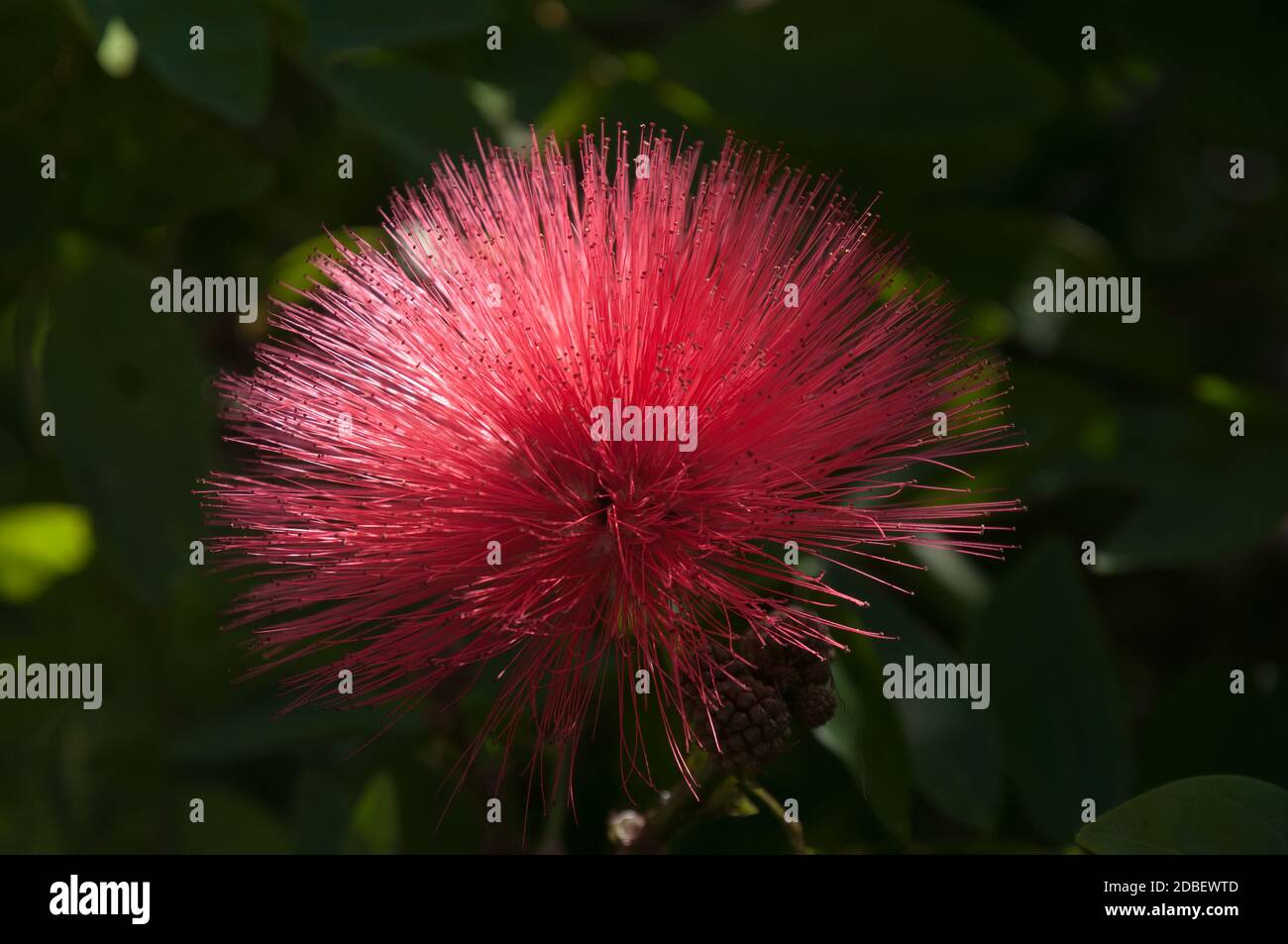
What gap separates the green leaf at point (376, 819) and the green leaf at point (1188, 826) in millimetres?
1121

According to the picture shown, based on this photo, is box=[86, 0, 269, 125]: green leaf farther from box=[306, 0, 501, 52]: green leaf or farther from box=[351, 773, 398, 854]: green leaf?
box=[351, 773, 398, 854]: green leaf

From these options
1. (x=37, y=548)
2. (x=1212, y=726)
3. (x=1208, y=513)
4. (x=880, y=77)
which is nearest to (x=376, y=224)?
(x=37, y=548)

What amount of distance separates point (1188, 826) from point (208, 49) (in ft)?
6.09

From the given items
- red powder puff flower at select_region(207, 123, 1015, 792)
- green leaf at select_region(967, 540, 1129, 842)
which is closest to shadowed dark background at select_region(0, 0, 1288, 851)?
green leaf at select_region(967, 540, 1129, 842)

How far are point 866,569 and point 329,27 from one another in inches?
53.0

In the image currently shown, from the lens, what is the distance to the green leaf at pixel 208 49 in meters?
1.88

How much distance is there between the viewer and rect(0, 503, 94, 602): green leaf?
270 centimetres

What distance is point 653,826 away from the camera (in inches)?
63.6

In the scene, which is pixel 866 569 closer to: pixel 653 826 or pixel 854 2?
pixel 653 826

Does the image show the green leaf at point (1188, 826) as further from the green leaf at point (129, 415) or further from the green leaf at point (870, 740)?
the green leaf at point (129, 415)

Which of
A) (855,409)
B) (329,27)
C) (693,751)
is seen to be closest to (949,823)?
(693,751)

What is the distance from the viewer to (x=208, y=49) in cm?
194

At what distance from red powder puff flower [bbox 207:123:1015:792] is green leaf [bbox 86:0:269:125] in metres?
0.49

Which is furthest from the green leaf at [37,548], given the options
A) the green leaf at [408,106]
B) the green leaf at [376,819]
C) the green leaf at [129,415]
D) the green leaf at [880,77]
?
the green leaf at [880,77]
